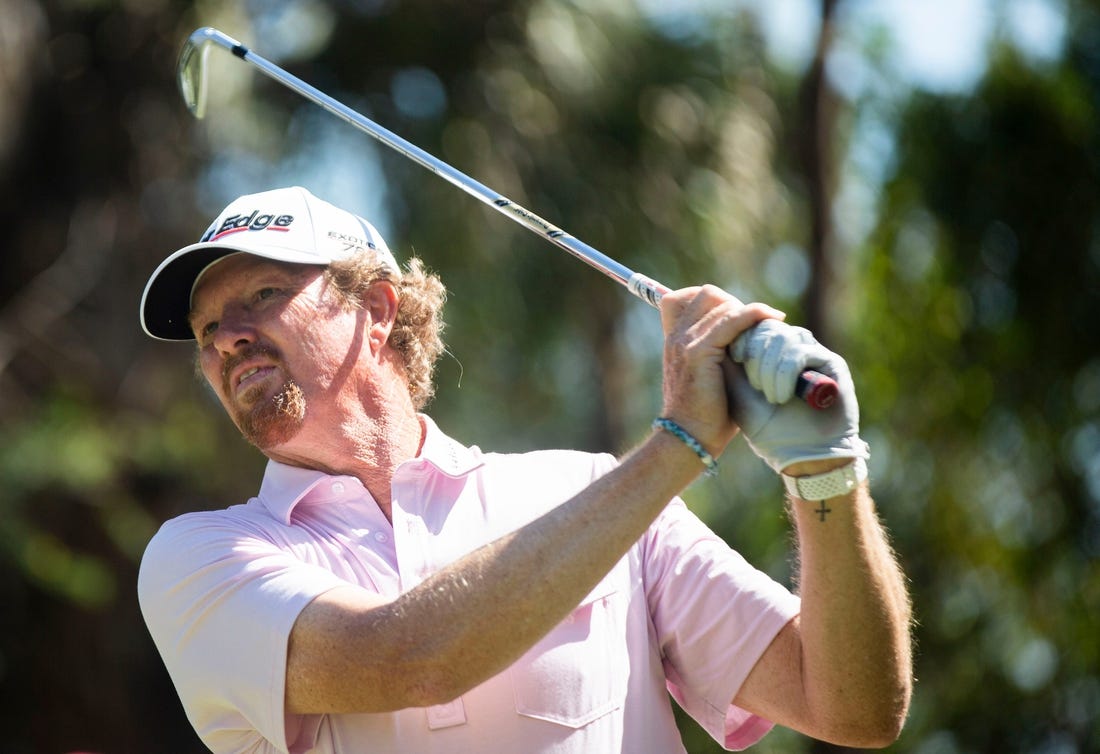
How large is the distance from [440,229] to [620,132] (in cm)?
109

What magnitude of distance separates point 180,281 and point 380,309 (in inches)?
15.9

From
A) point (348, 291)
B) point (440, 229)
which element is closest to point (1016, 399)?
point (440, 229)

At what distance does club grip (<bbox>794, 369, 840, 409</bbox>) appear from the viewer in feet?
6.70

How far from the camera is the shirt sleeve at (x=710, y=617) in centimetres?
244

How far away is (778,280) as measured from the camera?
27.7 feet

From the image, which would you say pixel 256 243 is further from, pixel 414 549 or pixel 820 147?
pixel 820 147

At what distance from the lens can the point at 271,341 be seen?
267cm

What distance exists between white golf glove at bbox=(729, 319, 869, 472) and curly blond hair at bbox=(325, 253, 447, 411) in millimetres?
990

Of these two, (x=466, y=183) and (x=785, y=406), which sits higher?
(x=466, y=183)

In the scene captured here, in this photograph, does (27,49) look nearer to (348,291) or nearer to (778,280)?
(778,280)

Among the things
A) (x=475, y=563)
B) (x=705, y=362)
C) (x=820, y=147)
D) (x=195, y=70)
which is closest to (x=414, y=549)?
(x=475, y=563)

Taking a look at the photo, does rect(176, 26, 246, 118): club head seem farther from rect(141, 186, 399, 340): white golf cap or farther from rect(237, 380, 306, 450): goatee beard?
rect(237, 380, 306, 450): goatee beard

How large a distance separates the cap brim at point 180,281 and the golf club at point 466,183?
0.28 metres

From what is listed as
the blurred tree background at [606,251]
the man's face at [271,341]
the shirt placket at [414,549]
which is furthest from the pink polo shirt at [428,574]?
the blurred tree background at [606,251]
